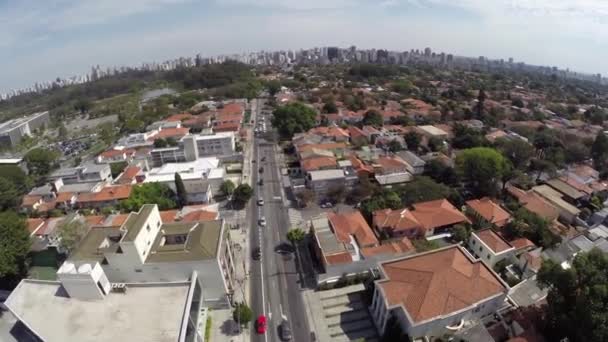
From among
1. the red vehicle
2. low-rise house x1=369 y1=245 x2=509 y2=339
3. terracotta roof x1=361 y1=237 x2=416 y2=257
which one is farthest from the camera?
terracotta roof x1=361 y1=237 x2=416 y2=257

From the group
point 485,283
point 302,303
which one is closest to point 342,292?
point 302,303

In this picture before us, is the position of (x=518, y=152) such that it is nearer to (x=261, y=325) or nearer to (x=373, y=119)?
(x=373, y=119)

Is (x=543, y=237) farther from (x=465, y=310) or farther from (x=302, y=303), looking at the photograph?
(x=302, y=303)

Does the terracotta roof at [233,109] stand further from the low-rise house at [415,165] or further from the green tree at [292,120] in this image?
the low-rise house at [415,165]

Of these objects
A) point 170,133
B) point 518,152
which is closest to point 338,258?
point 518,152

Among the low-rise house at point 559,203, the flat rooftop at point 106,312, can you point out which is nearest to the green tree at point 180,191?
the flat rooftop at point 106,312

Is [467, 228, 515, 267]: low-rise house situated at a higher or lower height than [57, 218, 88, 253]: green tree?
lower

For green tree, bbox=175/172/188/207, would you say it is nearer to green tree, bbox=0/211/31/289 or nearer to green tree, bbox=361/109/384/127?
green tree, bbox=0/211/31/289

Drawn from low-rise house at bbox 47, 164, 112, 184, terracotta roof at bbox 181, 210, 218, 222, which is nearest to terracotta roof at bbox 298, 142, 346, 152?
terracotta roof at bbox 181, 210, 218, 222
